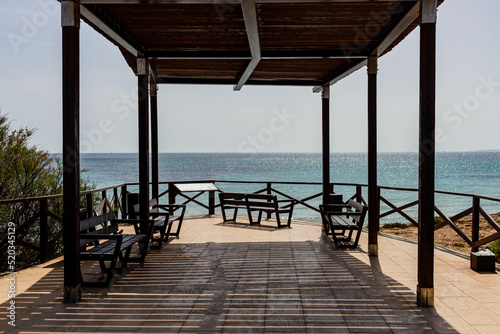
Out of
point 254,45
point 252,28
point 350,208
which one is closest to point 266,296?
point 252,28

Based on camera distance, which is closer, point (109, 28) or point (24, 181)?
point (109, 28)

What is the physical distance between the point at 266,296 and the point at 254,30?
9.57ft

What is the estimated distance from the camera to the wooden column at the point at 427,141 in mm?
3520

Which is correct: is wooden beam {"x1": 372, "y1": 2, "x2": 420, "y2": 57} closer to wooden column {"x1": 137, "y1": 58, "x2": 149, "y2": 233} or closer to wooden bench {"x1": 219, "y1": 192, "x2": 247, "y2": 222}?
wooden column {"x1": 137, "y1": 58, "x2": 149, "y2": 233}

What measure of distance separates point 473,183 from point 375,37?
47.9 m

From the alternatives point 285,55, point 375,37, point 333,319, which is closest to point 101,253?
point 333,319

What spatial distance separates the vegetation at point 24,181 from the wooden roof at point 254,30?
2.97m

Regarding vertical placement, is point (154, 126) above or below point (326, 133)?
above

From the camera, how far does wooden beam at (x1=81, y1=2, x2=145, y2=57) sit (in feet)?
12.9

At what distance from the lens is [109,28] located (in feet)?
14.4

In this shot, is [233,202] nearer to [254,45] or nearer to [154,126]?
[154,126]

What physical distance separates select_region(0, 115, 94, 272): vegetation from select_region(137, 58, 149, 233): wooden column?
2.15 meters

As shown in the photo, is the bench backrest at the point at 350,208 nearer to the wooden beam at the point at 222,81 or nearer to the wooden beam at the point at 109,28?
the wooden beam at the point at 222,81

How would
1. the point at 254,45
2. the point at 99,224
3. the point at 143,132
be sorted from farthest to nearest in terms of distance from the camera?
the point at 143,132 < the point at 254,45 < the point at 99,224
